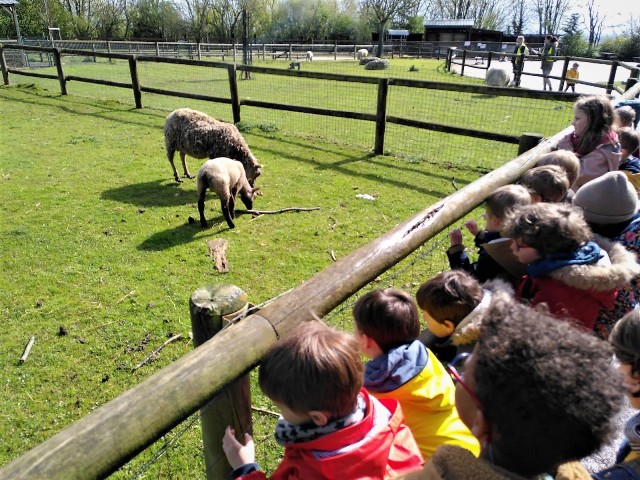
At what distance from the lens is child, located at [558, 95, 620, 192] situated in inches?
162

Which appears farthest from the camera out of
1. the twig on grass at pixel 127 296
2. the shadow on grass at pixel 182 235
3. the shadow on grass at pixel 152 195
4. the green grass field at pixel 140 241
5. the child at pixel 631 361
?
the shadow on grass at pixel 152 195

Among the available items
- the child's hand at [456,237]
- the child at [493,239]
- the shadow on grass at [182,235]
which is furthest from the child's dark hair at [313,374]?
the shadow on grass at [182,235]

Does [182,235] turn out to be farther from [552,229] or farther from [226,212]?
[552,229]

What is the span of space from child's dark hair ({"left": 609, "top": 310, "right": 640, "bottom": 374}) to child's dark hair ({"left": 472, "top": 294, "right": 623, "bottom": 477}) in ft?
2.80

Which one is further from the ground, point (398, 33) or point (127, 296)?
point (398, 33)

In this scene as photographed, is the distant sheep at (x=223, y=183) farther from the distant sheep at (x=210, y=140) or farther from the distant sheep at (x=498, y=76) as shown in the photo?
the distant sheep at (x=498, y=76)

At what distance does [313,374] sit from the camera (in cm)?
140

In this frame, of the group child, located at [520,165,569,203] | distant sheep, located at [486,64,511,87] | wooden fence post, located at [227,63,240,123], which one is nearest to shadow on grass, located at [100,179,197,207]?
wooden fence post, located at [227,63,240,123]

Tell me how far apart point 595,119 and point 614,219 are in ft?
5.71

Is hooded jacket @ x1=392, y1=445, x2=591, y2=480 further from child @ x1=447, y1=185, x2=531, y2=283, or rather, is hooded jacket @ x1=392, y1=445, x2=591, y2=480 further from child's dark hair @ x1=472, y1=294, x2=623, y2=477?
child @ x1=447, y1=185, x2=531, y2=283

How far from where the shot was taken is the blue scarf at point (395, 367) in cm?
188

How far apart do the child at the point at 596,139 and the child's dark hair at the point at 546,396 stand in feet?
11.4

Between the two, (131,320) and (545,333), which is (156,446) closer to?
(131,320)

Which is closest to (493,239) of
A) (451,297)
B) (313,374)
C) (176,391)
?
(451,297)
